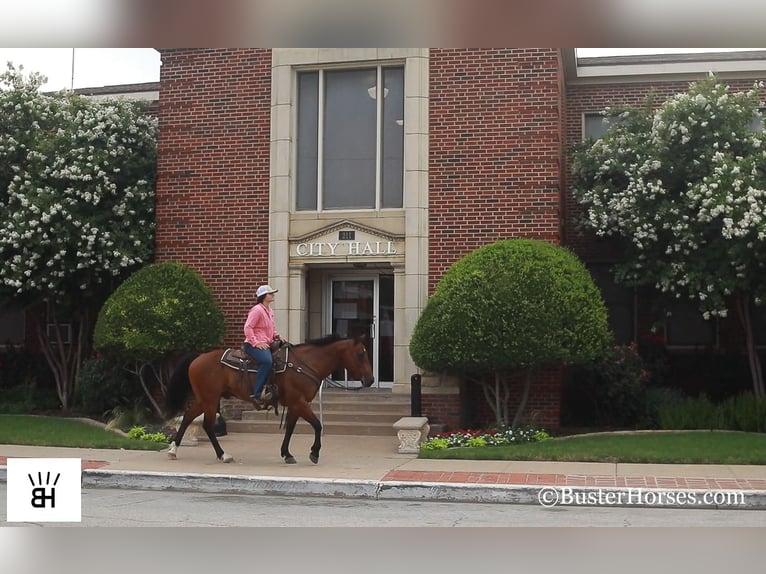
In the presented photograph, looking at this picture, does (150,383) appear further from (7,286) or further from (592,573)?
(592,573)

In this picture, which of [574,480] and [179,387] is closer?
[574,480]

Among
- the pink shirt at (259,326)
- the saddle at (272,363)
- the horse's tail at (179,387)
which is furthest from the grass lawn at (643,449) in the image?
the horse's tail at (179,387)

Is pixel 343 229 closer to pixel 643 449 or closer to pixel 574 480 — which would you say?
pixel 643 449

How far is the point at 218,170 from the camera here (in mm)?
17141

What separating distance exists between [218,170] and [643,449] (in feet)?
29.6

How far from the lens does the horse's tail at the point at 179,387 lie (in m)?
13.1

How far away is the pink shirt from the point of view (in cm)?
1234

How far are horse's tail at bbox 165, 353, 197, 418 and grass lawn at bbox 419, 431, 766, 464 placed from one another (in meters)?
3.50

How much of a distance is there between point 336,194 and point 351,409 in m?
3.92

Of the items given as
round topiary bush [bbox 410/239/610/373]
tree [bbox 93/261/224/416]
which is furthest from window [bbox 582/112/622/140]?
tree [bbox 93/261/224/416]

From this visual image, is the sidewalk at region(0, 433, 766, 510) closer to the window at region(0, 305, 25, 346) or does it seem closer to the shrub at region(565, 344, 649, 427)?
the shrub at region(565, 344, 649, 427)

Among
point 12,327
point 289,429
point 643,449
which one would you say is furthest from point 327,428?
point 12,327

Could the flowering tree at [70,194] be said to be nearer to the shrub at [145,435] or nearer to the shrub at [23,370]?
the shrub at [23,370]

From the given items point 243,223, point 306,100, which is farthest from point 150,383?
point 306,100
